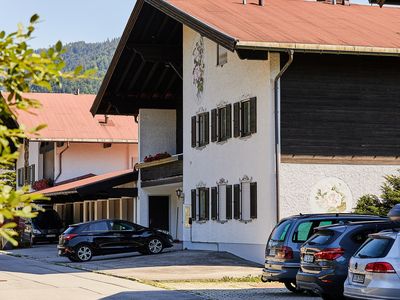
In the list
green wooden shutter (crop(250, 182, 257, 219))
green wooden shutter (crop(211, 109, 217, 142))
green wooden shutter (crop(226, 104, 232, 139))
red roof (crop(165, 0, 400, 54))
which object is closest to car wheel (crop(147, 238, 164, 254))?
green wooden shutter (crop(211, 109, 217, 142))

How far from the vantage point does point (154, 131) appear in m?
42.4

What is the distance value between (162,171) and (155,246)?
5907 millimetres

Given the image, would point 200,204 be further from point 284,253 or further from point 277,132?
point 284,253

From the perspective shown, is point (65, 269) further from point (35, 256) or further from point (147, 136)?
point (147, 136)

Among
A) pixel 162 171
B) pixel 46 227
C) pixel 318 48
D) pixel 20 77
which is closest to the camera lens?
pixel 20 77

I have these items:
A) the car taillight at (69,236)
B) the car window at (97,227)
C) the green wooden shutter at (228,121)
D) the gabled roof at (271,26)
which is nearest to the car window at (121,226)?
the car window at (97,227)

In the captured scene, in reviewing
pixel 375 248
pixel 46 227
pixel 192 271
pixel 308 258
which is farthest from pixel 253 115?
pixel 46 227

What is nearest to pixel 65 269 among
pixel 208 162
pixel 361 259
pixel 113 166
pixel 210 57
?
pixel 208 162

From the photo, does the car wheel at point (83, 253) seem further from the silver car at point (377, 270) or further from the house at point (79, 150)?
the house at point (79, 150)

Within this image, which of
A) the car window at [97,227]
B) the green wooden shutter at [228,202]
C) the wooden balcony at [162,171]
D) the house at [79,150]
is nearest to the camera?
the green wooden shutter at [228,202]

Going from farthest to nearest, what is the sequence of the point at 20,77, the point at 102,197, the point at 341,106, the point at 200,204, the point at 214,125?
1. the point at 102,197
2. the point at 200,204
3. the point at 214,125
4. the point at 341,106
5. the point at 20,77

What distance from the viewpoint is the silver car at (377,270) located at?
13.0 metres

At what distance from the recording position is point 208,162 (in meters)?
32.9

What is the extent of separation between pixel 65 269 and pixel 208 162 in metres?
6.88
